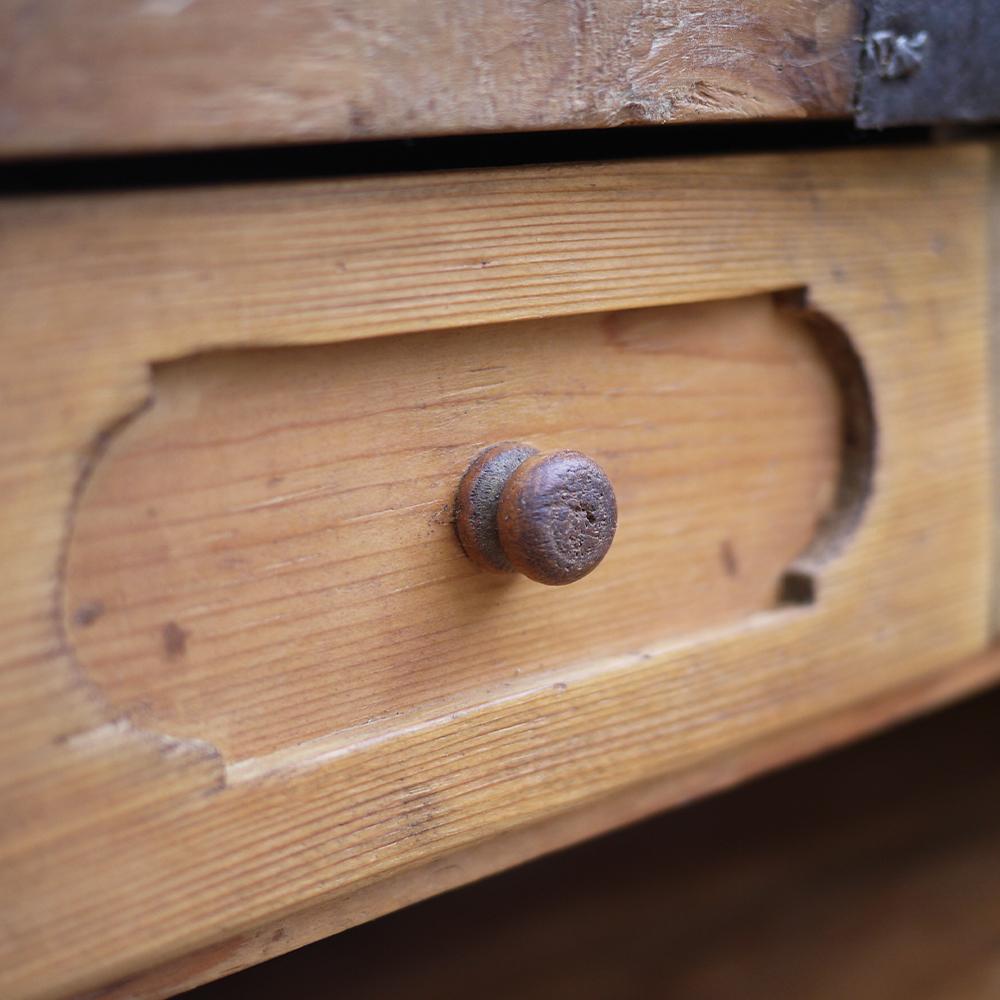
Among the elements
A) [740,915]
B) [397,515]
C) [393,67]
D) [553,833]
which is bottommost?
[740,915]

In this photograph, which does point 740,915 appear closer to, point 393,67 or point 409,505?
point 409,505

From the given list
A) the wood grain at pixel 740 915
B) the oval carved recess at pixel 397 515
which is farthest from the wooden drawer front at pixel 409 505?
the wood grain at pixel 740 915

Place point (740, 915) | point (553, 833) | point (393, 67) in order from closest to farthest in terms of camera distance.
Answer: point (393, 67) → point (553, 833) → point (740, 915)

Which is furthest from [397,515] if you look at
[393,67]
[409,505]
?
[393,67]

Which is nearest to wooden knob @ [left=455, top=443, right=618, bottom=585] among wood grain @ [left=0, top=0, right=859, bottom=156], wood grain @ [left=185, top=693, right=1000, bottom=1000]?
wood grain @ [left=0, top=0, right=859, bottom=156]

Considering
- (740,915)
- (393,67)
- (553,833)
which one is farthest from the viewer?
(740,915)

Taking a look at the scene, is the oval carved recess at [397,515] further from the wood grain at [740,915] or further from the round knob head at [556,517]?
the wood grain at [740,915]
